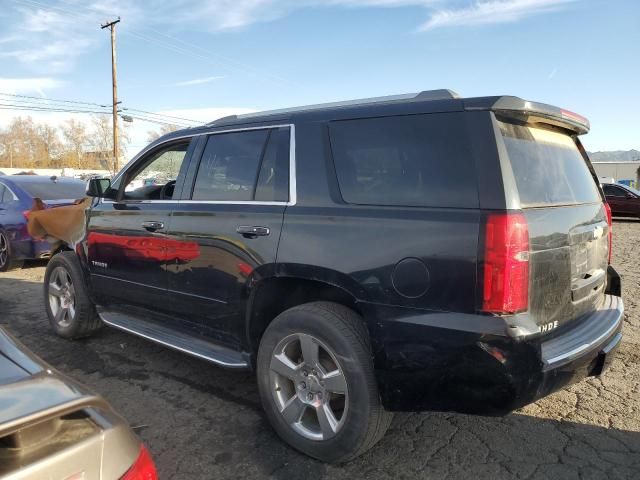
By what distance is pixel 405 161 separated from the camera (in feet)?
8.70

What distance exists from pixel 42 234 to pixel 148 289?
8.16 feet

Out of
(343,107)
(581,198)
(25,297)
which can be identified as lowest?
(25,297)

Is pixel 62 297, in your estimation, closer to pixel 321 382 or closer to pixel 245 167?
pixel 245 167

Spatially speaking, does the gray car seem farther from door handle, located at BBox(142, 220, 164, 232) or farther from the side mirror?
the side mirror

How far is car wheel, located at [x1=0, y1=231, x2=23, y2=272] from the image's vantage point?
27.2ft

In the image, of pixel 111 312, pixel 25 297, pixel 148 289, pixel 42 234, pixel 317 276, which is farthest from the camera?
pixel 25 297

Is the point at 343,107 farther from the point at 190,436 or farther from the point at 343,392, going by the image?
the point at 190,436

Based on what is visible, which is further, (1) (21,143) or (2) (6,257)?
(1) (21,143)

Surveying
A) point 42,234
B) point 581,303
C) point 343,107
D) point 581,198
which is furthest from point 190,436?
point 42,234

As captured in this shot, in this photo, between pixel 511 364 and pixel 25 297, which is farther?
pixel 25 297

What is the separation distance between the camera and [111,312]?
4445 mm

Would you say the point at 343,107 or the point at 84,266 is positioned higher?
the point at 343,107

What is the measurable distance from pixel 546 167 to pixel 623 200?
757 inches

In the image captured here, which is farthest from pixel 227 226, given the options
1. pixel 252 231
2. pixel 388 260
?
pixel 388 260
